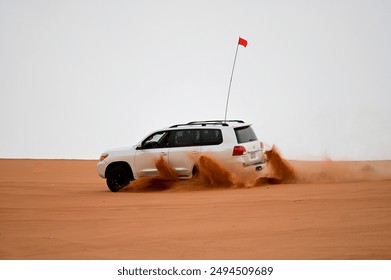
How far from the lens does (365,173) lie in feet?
58.9

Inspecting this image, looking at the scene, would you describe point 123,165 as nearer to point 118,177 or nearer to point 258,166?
point 118,177

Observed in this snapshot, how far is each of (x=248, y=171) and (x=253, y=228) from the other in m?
5.97

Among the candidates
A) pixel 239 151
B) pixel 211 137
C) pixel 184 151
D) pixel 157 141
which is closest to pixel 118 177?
pixel 157 141

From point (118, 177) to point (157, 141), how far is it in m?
1.52

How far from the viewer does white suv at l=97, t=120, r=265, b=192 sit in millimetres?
16438

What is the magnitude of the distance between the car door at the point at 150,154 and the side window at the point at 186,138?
0.23m

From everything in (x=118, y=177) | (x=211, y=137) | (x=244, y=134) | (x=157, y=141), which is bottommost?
(x=118, y=177)

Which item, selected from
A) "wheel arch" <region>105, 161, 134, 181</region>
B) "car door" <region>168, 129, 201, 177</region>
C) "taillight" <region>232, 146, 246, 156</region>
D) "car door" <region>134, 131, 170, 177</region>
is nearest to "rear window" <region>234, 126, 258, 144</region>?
"taillight" <region>232, 146, 246, 156</region>

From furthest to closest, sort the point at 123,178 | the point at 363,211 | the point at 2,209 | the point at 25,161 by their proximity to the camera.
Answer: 1. the point at 25,161
2. the point at 123,178
3. the point at 2,209
4. the point at 363,211

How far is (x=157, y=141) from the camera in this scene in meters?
17.4

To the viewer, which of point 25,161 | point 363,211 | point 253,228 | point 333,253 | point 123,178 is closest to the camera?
point 333,253

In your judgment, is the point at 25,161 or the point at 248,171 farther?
the point at 25,161
